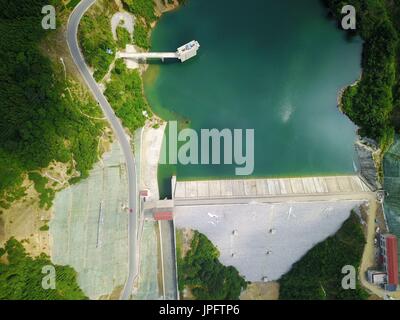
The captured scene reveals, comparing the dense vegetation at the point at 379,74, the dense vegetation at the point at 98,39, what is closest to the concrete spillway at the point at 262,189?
the dense vegetation at the point at 379,74

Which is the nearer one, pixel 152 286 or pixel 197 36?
pixel 152 286

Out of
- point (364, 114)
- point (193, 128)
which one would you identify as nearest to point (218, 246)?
point (193, 128)

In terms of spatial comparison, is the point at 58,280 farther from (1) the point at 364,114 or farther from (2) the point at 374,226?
(1) the point at 364,114

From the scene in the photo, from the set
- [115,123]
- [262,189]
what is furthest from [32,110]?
[262,189]

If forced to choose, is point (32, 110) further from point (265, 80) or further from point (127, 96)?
point (265, 80)

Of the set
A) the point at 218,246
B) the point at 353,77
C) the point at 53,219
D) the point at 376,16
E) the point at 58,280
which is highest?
the point at 376,16

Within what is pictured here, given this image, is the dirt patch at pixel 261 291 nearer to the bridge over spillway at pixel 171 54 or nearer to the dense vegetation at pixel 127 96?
the dense vegetation at pixel 127 96

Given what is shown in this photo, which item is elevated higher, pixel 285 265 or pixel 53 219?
pixel 53 219

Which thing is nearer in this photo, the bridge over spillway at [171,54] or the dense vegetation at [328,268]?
the dense vegetation at [328,268]
